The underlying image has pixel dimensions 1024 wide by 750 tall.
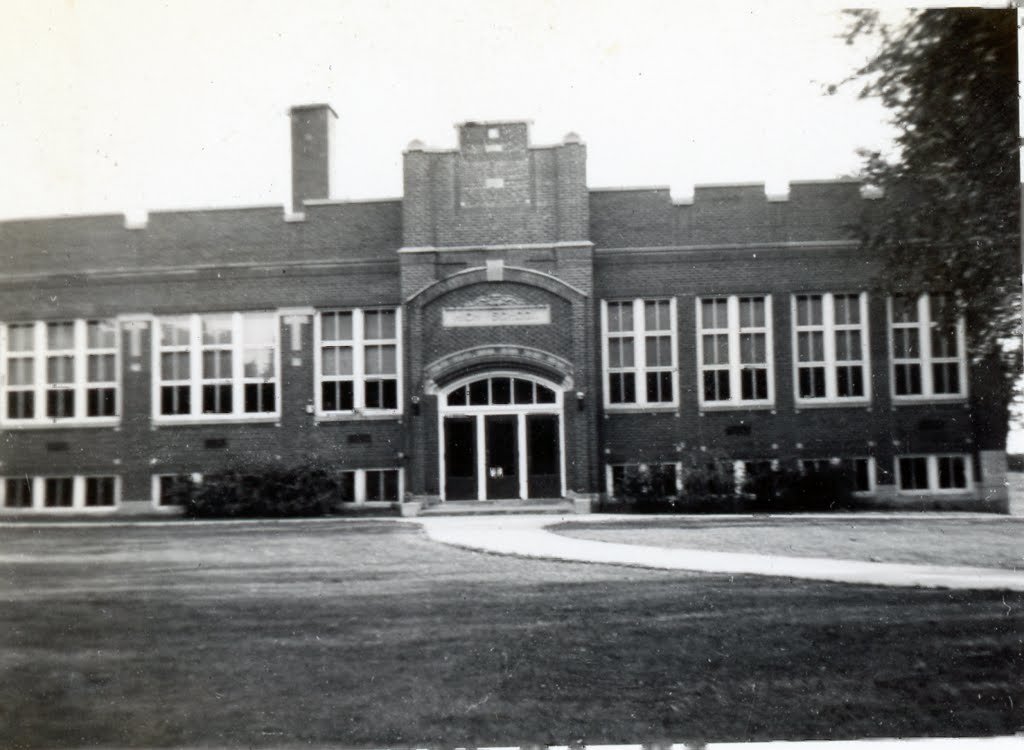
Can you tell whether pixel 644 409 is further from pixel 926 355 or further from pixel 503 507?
pixel 926 355

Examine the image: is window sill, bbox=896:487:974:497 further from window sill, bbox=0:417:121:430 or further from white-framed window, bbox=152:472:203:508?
window sill, bbox=0:417:121:430

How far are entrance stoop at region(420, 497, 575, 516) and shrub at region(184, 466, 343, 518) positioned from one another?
2.76 feet

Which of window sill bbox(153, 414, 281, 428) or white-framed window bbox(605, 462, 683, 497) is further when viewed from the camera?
white-framed window bbox(605, 462, 683, 497)

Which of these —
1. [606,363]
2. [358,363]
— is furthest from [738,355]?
[358,363]

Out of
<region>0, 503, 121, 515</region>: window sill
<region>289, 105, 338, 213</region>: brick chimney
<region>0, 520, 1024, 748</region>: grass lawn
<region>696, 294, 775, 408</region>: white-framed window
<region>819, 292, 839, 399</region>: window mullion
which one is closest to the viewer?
<region>0, 520, 1024, 748</region>: grass lawn

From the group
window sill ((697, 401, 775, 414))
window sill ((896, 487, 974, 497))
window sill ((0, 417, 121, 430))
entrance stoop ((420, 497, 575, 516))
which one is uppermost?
window sill ((697, 401, 775, 414))

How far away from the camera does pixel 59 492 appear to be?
242 inches

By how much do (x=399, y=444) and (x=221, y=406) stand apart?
4.79 feet

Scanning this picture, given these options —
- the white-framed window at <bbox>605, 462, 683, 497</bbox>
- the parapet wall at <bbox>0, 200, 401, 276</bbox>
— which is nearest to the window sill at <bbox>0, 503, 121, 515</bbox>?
the parapet wall at <bbox>0, 200, 401, 276</bbox>

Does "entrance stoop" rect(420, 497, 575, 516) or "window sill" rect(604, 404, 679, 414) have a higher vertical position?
"window sill" rect(604, 404, 679, 414)

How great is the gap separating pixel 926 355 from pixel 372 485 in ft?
15.6

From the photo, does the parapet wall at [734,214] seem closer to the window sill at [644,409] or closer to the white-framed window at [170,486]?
the window sill at [644,409]

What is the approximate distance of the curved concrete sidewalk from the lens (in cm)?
637

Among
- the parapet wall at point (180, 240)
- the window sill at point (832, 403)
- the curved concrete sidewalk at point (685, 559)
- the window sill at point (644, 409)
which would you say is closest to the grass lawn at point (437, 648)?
the curved concrete sidewalk at point (685, 559)
